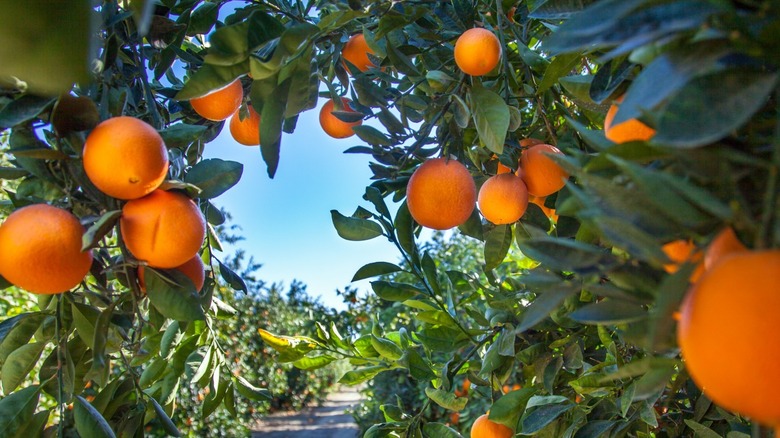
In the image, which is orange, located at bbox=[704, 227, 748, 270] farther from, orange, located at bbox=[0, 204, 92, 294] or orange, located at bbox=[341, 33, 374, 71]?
orange, located at bbox=[341, 33, 374, 71]

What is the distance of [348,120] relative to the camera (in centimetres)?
96

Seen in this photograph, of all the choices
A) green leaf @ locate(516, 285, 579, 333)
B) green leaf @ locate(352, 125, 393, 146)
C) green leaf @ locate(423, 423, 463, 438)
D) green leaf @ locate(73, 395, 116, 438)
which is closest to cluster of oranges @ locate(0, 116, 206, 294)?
green leaf @ locate(73, 395, 116, 438)

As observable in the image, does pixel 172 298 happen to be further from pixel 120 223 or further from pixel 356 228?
pixel 356 228

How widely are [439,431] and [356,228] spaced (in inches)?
17.6

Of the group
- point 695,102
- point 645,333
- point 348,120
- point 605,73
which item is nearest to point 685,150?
point 695,102

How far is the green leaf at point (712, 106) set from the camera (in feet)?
1.08

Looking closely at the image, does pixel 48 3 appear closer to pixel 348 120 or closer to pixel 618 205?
pixel 618 205

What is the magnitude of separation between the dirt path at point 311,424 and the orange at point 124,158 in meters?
6.34

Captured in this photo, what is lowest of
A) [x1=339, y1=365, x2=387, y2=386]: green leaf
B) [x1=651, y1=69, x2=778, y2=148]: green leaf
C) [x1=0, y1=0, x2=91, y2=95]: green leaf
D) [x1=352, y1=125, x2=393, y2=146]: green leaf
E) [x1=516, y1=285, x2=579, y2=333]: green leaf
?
[x1=339, y1=365, x2=387, y2=386]: green leaf

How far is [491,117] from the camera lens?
86cm

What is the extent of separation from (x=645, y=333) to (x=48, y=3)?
1.57 ft

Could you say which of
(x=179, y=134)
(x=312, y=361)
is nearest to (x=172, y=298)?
(x=179, y=134)

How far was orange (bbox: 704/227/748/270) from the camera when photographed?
379 mm

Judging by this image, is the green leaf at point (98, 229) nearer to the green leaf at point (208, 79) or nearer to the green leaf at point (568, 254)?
the green leaf at point (208, 79)
